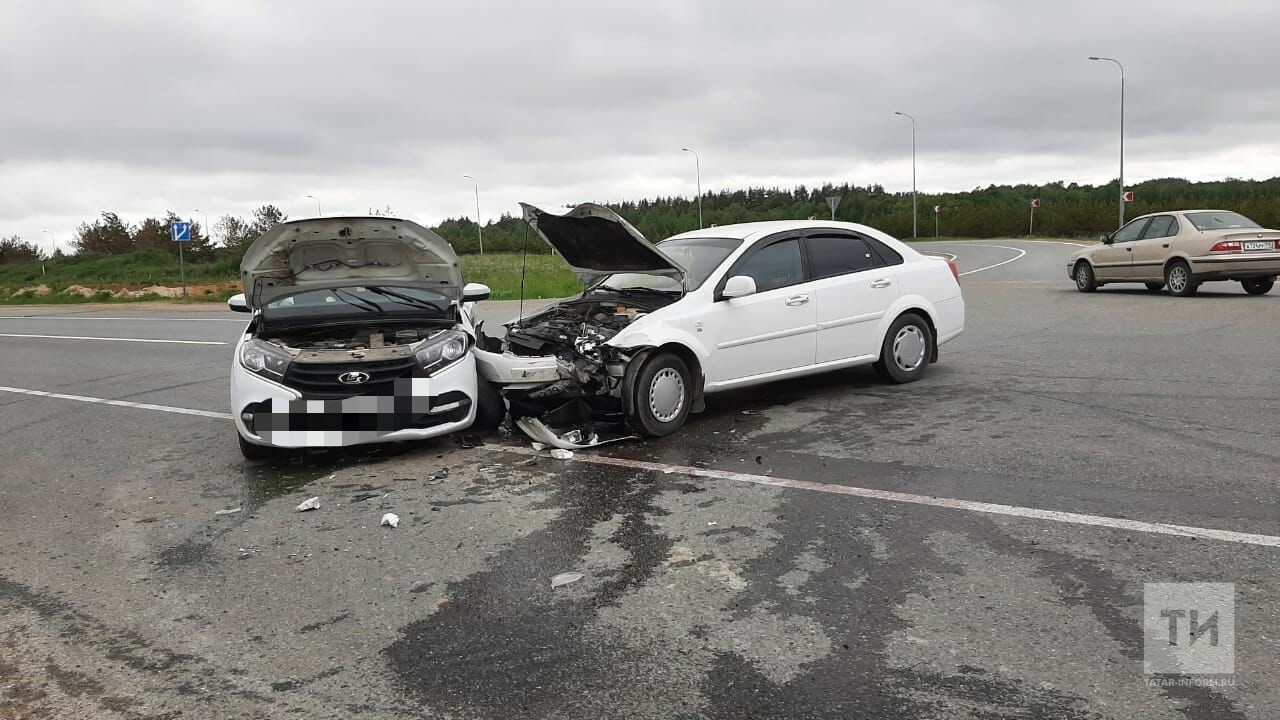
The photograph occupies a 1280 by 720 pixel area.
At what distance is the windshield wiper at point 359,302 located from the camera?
746cm

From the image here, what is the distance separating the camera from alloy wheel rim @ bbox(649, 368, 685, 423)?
22.9ft

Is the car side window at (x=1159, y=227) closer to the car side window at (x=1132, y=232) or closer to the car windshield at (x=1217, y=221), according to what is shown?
the car side window at (x=1132, y=232)

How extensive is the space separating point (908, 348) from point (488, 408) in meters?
3.99

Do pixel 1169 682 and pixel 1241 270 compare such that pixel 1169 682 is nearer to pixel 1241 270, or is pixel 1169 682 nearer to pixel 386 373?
pixel 386 373

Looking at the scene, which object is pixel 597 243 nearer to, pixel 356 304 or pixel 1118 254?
pixel 356 304

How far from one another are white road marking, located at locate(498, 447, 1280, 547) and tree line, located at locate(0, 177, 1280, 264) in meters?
47.3

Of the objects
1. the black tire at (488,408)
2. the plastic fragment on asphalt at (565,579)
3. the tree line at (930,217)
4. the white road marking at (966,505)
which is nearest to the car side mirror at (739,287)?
the white road marking at (966,505)

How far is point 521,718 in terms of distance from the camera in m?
3.03

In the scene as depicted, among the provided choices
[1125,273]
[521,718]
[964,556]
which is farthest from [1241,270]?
[521,718]

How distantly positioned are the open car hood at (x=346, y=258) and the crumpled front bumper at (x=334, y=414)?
3.57 ft

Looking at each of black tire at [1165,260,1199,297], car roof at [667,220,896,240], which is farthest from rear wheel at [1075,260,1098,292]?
car roof at [667,220,896,240]

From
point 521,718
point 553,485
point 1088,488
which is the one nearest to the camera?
point 521,718

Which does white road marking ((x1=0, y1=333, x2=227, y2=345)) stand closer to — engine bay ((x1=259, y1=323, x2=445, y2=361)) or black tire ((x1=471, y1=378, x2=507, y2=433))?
engine bay ((x1=259, y1=323, x2=445, y2=361))

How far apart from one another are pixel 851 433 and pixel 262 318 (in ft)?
14.8
